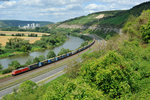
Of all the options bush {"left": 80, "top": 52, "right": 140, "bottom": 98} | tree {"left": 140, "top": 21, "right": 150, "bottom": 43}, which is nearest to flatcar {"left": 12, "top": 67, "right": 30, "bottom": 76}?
bush {"left": 80, "top": 52, "right": 140, "bottom": 98}

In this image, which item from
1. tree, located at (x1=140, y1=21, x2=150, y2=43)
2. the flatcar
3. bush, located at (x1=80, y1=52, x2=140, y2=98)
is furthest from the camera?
tree, located at (x1=140, y1=21, x2=150, y2=43)

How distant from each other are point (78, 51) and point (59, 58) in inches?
709

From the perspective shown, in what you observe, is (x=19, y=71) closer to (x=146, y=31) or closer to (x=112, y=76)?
(x=112, y=76)

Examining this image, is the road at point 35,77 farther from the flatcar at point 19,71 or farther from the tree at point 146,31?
the tree at point 146,31

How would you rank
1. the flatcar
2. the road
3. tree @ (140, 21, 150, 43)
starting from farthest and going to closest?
1. tree @ (140, 21, 150, 43)
2. the flatcar
3. the road

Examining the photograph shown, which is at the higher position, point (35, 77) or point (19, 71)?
point (19, 71)

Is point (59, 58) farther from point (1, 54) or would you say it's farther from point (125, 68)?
point (125, 68)

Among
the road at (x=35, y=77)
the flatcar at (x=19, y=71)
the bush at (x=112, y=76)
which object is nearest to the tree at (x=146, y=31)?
the road at (x=35, y=77)

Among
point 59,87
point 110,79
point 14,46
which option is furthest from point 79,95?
point 14,46

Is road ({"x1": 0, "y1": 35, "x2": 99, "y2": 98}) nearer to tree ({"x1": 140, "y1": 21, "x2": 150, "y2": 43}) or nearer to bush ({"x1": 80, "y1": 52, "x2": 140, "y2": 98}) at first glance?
bush ({"x1": 80, "y1": 52, "x2": 140, "y2": 98})

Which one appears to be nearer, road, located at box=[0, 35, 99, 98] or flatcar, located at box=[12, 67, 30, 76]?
road, located at box=[0, 35, 99, 98]

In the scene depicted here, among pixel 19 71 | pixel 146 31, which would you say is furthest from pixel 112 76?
pixel 19 71

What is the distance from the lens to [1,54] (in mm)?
70188

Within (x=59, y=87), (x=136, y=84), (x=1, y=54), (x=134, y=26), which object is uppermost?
(x=134, y=26)
